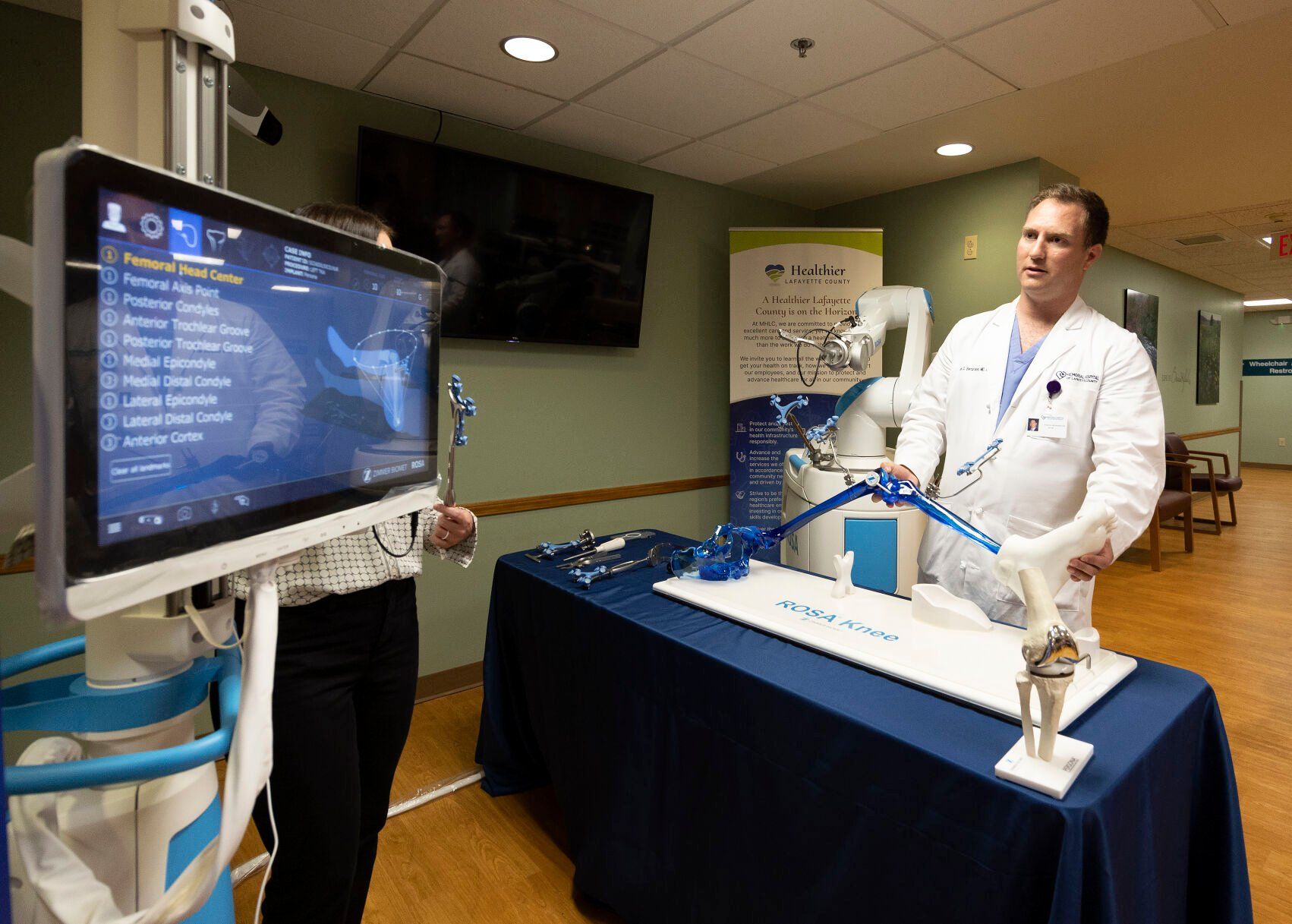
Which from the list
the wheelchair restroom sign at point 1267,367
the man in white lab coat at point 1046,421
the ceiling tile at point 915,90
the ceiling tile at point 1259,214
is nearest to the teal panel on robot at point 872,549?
the man in white lab coat at point 1046,421

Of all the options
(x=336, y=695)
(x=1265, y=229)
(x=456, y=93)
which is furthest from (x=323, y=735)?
(x=1265, y=229)

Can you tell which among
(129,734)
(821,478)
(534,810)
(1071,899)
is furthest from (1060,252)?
(534,810)

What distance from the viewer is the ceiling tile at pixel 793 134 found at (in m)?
2.97

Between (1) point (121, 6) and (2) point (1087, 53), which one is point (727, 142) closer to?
(2) point (1087, 53)

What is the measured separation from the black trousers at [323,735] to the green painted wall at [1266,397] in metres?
13.2

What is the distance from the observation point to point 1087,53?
2443mm

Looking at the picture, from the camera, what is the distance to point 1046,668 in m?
0.94

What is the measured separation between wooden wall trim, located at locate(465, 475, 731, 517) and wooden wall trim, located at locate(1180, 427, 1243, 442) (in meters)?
5.50

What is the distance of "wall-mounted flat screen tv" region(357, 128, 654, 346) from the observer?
2752 mm

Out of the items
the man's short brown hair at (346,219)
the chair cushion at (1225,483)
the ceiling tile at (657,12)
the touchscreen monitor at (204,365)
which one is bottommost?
the chair cushion at (1225,483)

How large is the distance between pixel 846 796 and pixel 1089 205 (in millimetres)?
1531

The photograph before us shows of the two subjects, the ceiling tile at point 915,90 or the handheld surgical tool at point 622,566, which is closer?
the handheld surgical tool at point 622,566

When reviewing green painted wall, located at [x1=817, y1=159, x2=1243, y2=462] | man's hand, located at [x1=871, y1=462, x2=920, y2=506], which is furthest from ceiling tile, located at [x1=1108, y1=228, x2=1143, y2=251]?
man's hand, located at [x1=871, y1=462, x2=920, y2=506]

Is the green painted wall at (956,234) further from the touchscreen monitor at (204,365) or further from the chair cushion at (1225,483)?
the touchscreen monitor at (204,365)
